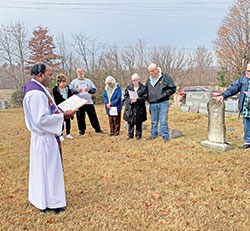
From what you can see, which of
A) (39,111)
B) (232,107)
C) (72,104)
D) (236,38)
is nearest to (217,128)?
(72,104)

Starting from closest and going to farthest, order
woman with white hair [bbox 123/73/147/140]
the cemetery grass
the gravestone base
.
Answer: the cemetery grass < the gravestone base < woman with white hair [bbox 123/73/147/140]

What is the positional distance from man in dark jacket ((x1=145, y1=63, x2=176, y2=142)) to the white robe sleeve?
380 cm

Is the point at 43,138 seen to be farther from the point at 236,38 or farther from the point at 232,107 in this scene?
the point at 236,38

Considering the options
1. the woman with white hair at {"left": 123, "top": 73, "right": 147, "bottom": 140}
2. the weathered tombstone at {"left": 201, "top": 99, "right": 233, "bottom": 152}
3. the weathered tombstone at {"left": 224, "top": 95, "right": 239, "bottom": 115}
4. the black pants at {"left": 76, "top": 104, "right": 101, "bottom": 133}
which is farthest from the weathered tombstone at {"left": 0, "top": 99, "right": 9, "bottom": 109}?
the weathered tombstone at {"left": 201, "top": 99, "right": 233, "bottom": 152}

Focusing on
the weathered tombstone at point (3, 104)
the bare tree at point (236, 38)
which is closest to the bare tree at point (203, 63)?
the bare tree at point (236, 38)

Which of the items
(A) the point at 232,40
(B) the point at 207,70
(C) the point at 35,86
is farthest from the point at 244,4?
(B) the point at 207,70

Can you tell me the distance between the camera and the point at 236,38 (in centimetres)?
1412

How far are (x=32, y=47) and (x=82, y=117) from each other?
837 inches

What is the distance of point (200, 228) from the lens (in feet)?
8.85

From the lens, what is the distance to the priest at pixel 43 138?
8.37ft

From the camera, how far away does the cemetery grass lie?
9.38 feet

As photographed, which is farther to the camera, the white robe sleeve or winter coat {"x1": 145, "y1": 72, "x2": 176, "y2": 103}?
winter coat {"x1": 145, "y1": 72, "x2": 176, "y2": 103}

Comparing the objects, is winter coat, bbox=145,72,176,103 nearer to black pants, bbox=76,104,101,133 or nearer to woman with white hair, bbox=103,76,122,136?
woman with white hair, bbox=103,76,122,136

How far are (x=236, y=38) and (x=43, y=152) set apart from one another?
1514cm
